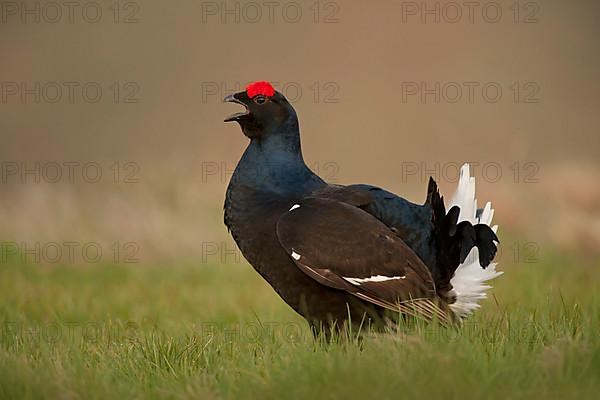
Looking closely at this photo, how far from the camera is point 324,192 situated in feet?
17.5

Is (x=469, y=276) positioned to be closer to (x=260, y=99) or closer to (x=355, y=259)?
(x=355, y=259)

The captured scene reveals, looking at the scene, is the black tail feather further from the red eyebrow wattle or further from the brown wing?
the red eyebrow wattle

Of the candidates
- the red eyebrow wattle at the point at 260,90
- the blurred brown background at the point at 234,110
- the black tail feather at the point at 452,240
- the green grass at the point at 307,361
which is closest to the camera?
the green grass at the point at 307,361

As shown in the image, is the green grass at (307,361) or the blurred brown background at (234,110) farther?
the blurred brown background at (234,110)

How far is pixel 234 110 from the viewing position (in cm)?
1281

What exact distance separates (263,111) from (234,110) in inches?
292

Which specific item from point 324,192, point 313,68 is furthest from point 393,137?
point 324,192

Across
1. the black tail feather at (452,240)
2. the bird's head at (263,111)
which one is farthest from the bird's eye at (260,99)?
the black tail feather at (452,240)

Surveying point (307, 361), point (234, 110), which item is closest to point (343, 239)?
point (307, 361)

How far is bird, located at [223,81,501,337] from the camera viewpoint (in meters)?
4.97

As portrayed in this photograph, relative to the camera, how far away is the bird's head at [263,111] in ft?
17.9

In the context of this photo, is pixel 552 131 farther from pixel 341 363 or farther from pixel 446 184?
pixel 341 363

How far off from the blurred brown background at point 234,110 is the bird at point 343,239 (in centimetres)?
411

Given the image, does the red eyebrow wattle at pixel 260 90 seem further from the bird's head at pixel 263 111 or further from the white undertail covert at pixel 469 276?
the white undertail covert at pixel 469 276
